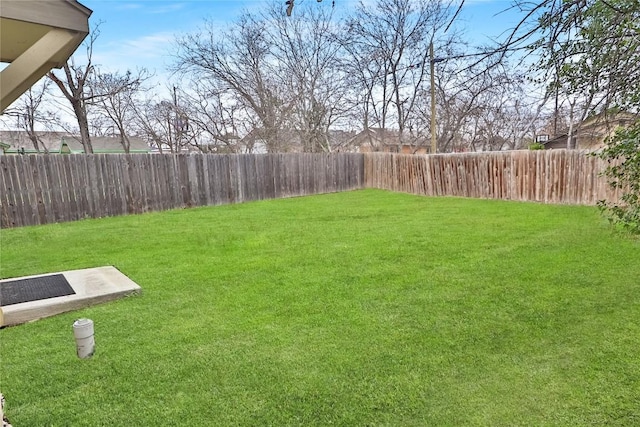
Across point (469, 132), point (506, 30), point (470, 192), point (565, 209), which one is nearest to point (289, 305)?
point (506, 30)

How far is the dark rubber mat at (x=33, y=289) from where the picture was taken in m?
3.08

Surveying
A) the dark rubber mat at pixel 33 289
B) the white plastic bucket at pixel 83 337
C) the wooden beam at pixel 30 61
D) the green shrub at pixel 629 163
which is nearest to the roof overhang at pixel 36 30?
the wooden beam at pixel 30 61

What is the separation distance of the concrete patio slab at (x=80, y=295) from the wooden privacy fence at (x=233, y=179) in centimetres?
436

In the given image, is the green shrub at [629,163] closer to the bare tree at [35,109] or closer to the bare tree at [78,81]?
the bare tree at [78,81]

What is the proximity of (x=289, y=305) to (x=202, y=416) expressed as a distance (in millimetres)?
1287

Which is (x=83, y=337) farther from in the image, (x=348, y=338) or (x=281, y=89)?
(x=281, y=89)

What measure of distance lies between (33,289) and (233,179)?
6958 mm

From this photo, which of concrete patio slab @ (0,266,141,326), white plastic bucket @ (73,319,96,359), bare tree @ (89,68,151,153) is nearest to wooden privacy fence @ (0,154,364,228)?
concrete patio slab @ (0,266,141,326)

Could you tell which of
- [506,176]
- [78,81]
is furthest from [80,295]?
[78,81]

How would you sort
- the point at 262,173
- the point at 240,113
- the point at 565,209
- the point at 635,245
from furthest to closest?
the point at 240,113
the point at 262,173
the point at 565,209
the point at 635,245

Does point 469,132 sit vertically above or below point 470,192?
above

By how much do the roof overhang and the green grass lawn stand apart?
1.47 meters

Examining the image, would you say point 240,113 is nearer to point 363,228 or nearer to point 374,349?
point 363,228

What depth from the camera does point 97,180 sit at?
7.90m
